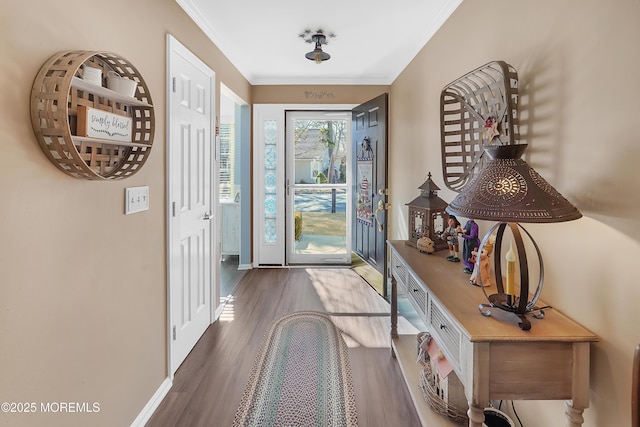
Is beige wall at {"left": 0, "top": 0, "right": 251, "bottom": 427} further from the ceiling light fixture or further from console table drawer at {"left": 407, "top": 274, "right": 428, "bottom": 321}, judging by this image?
console table drawer at {"left": 407, "top": 274, "right": 428, "bottom": 321}

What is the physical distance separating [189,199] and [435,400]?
1959mm

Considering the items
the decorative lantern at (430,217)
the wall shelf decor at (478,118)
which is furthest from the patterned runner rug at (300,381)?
the wall shelf decor at (478,118)

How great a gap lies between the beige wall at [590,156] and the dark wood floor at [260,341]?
80 cm

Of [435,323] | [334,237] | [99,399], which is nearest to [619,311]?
[435,323]

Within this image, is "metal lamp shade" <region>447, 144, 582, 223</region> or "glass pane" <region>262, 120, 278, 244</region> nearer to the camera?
"metal lamp shade" <region>447, 144, 582, 223</region>

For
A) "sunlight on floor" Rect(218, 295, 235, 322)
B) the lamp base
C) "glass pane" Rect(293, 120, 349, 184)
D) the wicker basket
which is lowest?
"sunlight on floor" Rect(218, 295, 235, 322)

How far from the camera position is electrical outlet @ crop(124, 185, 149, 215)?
1.67 meters

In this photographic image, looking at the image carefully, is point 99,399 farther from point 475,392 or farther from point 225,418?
point 475,392

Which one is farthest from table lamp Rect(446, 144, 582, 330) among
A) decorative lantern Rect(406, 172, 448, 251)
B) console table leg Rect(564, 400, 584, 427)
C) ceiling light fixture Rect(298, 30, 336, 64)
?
ceiling light fixture Rect(298, 30, 336, 64)

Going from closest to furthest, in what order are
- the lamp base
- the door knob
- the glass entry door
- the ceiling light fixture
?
1. the lamp base
2. the ceiling light fixture
3. the door knob
4. the glass entry door

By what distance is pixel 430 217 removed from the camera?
2.09 m

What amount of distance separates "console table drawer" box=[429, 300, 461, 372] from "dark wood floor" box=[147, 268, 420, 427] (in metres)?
0.73

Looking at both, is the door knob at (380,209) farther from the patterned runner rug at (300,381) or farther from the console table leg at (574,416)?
the console table leg at (574,416)

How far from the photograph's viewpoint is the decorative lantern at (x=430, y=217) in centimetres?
210
